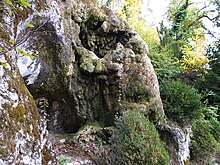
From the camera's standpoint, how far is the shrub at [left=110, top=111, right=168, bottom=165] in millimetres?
3816

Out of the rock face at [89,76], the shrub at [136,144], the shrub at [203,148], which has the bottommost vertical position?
the shrub at [203,148]

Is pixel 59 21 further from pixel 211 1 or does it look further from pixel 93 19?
pixel 211 1

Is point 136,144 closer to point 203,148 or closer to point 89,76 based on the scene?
point 89,76

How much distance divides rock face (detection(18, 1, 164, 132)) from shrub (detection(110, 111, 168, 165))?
3.61 feet

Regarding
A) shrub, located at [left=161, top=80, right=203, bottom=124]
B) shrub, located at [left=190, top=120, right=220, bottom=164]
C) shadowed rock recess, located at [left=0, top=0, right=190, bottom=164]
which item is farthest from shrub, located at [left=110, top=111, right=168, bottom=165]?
shrub, located at [left=190, top=120, right=220, bottom=164]

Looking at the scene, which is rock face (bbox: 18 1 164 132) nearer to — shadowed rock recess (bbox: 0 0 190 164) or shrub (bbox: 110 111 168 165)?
shadowed rock recess (bbox: 0 0 190 164)

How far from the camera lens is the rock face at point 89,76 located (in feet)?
15.9

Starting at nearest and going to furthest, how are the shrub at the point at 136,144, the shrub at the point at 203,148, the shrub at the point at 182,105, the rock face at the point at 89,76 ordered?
1. the shrub at the point at 136,144
2. the rock face at the point at 89,76
3. the shrub at the point at 203,148
4. the shrub at the point at 182,105

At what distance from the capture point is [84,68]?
211 inches

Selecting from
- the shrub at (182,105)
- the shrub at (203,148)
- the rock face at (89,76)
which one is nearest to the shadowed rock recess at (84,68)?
the rock face at (89,76)

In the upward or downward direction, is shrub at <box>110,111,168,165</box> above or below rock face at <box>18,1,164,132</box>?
below

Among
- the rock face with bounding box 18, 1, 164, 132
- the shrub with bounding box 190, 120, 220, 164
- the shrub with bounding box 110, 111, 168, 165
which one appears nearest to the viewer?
the shrub with bounding box 110, 111, 168, 165

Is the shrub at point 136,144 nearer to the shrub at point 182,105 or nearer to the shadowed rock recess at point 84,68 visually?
the shadowed rock recess at point 84,68

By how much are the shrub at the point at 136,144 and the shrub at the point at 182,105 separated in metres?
2.22
